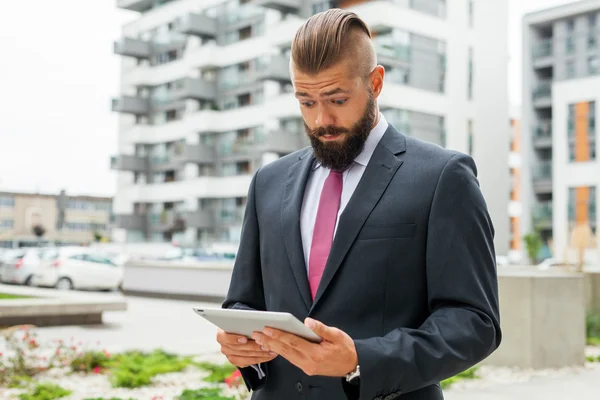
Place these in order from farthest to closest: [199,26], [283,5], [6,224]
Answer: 1. [6,224]
2. [199,26]
3. [283,5]

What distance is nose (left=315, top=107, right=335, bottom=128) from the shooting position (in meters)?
2.09

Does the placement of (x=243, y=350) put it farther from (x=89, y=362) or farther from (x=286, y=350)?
(x=89, y=362)

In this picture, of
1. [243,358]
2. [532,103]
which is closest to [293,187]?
[243,358]

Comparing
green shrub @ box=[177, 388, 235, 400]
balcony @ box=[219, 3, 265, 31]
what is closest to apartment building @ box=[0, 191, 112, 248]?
balcony @ box=[219, 3, 265, 31]

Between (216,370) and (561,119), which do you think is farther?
(561,119)

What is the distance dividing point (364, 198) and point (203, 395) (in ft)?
17.3

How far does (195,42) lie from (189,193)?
10654 millimetres

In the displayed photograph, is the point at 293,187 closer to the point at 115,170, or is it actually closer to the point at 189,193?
the point at 189,193

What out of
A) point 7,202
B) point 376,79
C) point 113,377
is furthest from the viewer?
point 7,202

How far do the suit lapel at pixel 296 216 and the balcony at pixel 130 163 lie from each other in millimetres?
58889

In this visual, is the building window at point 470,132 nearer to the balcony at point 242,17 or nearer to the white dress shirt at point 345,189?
the balcony at point 242,17

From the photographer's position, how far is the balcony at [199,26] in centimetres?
5438

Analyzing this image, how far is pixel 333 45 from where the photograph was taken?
2041 millimetres

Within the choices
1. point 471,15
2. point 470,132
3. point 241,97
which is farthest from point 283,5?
point 470,132
